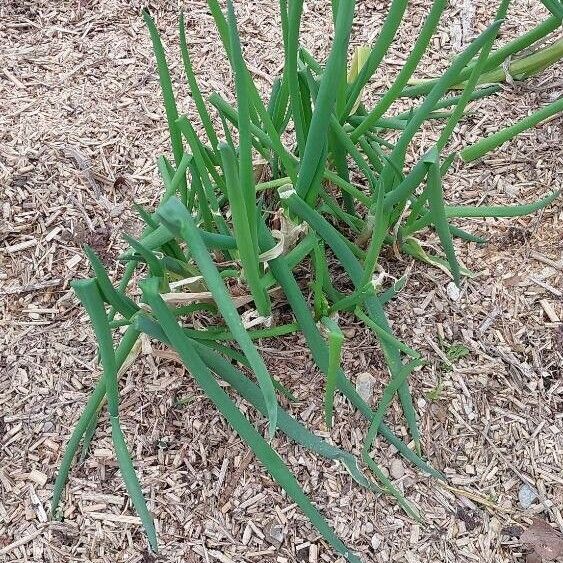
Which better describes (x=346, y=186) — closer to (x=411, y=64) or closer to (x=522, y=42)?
(x=411, y=64)

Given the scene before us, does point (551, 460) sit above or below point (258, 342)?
below

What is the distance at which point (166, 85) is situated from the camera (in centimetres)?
110

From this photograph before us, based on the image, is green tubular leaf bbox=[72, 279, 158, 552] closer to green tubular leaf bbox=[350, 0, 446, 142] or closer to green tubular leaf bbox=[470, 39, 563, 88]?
green tubular leaf bbox=[350, 0, 446, 142]

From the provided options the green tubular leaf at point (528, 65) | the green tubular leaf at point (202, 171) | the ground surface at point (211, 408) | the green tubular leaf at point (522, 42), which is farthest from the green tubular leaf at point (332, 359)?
the green tubular leaf at point (528, 65)

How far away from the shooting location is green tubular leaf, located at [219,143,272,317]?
2.62 feet

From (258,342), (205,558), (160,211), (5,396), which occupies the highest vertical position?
(160,211)

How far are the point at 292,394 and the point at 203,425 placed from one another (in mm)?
169

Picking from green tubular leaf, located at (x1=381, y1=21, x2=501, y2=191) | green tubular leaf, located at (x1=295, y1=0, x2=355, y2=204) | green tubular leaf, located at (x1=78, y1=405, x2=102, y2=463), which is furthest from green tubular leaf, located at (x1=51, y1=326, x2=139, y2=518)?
green tubular leaf, located at (x1=381, y1=21, x2=501, y2=191)

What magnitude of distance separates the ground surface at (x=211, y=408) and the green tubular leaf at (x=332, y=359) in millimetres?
134

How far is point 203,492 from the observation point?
1.21 metres

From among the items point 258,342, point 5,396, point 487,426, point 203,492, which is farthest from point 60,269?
point 487,426

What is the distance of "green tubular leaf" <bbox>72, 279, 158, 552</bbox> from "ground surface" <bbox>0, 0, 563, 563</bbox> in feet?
0.53

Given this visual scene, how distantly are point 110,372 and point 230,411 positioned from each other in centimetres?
18

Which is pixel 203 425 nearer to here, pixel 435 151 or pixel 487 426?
pixel 487 426
